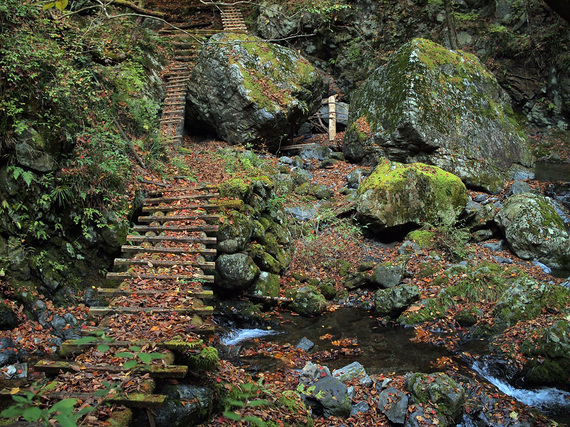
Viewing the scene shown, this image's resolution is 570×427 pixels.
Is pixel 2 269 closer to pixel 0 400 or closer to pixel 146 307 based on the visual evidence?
pixel 146 307

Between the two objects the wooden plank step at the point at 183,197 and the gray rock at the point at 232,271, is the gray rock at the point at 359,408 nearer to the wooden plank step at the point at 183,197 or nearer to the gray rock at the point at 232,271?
the gray rock at the point at 232,271

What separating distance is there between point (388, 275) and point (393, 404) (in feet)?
12.6

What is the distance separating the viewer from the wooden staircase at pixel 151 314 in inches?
123

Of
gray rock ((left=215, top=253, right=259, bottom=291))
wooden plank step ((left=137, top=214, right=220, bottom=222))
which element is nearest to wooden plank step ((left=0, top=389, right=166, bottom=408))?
gray rock ((left=215, top=253, right=259, bottom=291))

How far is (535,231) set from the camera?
30.1 ft

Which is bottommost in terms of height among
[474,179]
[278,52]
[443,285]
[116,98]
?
[443,285]

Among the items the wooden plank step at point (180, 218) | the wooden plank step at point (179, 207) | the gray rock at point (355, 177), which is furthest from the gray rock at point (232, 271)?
the gray rock at point (355, 177)

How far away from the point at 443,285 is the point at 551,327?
2.33 meters

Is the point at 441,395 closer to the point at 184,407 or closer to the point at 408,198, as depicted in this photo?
the point at 184,407

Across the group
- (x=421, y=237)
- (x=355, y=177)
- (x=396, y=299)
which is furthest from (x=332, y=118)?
(x=396, y=299)

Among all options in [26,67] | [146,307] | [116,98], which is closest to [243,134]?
[116,98]

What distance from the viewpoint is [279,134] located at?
13797 millimetres

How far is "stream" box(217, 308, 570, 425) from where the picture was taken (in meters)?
5.21

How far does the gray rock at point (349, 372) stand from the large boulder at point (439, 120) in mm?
8109
